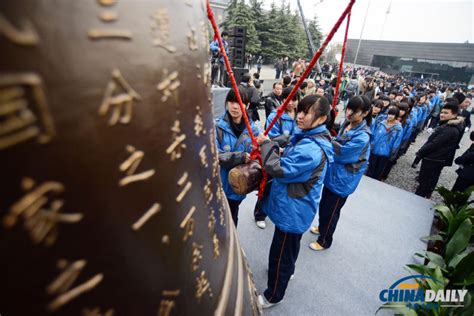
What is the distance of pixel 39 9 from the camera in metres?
0.21

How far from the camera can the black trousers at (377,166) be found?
453 centimetres

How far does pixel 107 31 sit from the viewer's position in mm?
260

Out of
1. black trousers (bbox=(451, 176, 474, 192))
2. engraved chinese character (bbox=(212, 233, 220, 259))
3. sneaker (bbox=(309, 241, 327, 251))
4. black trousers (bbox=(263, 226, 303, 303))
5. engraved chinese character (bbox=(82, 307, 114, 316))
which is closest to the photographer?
engraved chinese character (bbox=(82, 307, 114, 316))

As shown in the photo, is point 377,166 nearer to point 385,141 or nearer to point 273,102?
point 385,141

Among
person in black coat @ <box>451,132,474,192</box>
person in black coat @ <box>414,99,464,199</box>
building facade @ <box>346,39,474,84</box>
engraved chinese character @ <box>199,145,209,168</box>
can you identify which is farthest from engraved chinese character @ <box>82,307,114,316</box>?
building facade @ <box>346,39,474,84</box>

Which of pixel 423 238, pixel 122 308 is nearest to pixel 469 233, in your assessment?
pixel 423 238

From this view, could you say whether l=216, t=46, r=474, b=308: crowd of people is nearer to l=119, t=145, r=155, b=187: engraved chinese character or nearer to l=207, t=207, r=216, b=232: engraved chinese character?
l=207, t=207, r=216, b=232: engraved chinese character

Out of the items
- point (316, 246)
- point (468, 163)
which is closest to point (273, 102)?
point (316, 246)

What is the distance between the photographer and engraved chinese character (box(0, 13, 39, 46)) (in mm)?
196

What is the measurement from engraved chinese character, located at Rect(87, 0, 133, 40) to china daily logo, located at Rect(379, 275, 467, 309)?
2265mm

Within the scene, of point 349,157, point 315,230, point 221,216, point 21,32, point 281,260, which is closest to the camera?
point 21,32

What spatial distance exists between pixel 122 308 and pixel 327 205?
237cm

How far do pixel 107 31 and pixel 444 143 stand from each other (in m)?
4.61

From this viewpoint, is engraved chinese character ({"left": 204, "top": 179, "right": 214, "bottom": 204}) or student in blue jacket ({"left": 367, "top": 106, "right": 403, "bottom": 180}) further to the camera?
student in blue jacket ({"left": 367, "top": 106, "right": 403, "bottom": 180})
